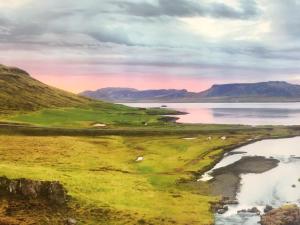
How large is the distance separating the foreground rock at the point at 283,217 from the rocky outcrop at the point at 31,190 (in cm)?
2916

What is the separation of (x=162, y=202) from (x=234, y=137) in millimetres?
109343

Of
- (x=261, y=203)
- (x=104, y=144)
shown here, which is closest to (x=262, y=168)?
(x=261, y=203)

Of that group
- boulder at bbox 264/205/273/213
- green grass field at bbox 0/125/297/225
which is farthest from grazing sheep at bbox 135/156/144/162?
boulder at bbox 264/205/273/213

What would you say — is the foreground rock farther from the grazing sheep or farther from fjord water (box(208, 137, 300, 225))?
the grazing sheep

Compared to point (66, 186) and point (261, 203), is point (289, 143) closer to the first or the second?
point (261, 203)

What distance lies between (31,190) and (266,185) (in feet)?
165

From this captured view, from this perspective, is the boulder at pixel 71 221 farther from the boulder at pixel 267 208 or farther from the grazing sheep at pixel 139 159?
the grazing sheep at pixel 139 159

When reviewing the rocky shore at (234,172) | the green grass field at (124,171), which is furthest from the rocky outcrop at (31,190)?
the rocky shore at (234,172)

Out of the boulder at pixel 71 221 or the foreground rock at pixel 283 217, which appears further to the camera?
the foreground rock at pixel 283 217

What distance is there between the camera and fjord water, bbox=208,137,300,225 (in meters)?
69.2

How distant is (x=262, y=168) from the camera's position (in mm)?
117188

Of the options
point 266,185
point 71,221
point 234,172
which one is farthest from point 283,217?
point 234,172

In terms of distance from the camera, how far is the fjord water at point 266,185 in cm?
6919

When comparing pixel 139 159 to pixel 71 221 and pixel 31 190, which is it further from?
pixel 71 221
